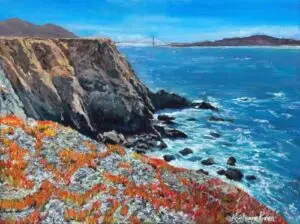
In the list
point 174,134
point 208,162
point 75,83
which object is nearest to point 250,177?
point 208,162

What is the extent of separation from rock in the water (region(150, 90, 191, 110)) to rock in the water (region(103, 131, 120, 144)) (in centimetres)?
2803

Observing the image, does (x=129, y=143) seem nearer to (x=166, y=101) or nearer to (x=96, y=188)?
(x=166, y=101)

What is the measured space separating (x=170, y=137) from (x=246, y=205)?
42304 millimetres

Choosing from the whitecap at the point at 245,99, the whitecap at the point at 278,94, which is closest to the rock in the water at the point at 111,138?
the whitecap at the point at 245,99

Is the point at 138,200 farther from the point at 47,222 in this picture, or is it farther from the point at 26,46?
the point at 26,46

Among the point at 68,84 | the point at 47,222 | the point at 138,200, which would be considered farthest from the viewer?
the point at 68,84

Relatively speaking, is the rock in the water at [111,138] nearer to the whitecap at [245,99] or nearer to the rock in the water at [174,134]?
the rock in the water at [174,134]

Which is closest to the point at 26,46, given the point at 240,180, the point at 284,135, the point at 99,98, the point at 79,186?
the point at 99,98

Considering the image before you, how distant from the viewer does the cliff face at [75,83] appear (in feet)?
188

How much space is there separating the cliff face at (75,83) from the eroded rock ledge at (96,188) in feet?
88.8

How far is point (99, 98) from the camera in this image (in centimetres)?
6725

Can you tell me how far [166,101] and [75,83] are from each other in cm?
Answer: 2786

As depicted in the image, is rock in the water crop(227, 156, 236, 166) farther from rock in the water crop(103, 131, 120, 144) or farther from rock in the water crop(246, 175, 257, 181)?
rock in the water crop(103, 131, 120, 144)

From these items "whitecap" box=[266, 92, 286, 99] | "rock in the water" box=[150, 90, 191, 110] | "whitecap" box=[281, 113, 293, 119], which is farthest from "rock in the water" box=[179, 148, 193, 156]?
"whitecap" box=[266, 92, 286, 99]
